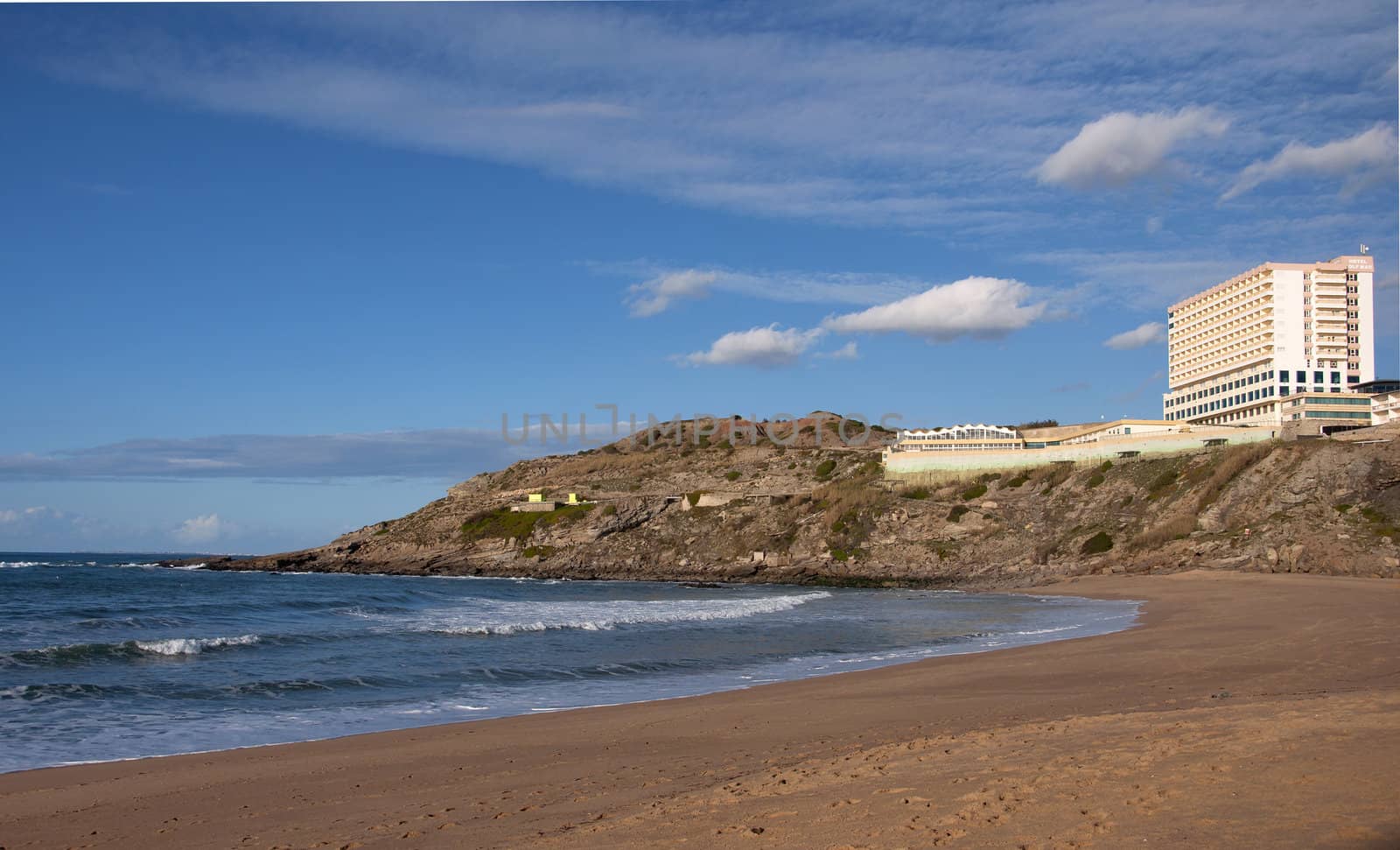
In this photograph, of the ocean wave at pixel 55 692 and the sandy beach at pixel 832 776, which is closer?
the sandy beach at pixel 832 776

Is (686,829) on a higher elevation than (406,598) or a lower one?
higher

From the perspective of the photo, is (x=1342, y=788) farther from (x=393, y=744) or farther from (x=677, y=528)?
(x=677, y=528)

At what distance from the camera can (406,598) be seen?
46938 mm

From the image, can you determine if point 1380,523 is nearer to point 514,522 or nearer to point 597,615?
point 597,615

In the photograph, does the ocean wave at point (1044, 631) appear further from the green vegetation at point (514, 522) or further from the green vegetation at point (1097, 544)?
the green vegetation at point (514, 522)

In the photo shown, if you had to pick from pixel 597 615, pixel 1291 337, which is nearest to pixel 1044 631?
pixel 597 615

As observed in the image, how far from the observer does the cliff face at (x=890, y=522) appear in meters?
49.9

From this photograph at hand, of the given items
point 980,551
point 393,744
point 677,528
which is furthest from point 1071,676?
point 677,528

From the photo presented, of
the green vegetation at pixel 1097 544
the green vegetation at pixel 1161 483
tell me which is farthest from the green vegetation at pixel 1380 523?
the green vegetation at pixel 1161 483

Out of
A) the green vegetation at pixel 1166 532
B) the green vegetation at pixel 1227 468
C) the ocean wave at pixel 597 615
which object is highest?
Answer: the green vegetation at pixel 1227 468

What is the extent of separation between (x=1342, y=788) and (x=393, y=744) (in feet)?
33.9

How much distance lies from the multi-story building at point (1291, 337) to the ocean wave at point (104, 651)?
8602cm

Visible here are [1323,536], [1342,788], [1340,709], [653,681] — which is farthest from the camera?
[1323,536]

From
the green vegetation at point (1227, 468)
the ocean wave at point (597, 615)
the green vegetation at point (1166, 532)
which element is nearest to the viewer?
the ocean wave at point (597, 615)
